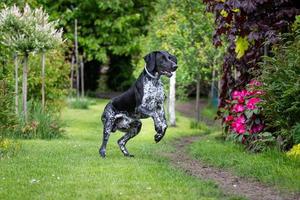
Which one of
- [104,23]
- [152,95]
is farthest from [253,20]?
[104,23]

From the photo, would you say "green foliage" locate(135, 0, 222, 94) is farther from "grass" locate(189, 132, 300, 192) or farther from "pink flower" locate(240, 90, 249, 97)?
"grass" locate(189, 132, 300, 192)

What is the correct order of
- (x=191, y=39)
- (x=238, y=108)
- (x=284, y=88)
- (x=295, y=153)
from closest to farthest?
(x=295, y=153), (x=284, y=88), (x=238, y=108), (x=191, y=39)

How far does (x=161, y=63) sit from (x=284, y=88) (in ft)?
7.56

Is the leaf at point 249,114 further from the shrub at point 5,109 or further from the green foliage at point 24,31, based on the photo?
the green foliage at point 24,31

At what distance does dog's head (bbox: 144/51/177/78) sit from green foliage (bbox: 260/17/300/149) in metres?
1.93

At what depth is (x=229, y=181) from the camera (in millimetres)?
9328

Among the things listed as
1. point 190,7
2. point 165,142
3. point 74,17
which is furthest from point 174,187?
point 74,17

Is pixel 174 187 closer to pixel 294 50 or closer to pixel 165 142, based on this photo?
pixel 294 50

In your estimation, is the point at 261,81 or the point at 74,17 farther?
the point at 74,17

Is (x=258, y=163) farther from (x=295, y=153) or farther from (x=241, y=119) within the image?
(x=241, y=119)

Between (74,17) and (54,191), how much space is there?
2958 cm

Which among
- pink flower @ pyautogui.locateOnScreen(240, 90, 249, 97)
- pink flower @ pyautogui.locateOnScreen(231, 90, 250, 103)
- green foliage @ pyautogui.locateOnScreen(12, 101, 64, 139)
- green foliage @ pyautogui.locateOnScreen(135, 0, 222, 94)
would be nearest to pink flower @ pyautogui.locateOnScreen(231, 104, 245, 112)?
pink flower @ pyautogui.locateOnScreen(231, 90, 250, 103)

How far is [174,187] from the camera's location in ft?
26.8

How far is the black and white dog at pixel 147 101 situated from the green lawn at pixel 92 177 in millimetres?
689
